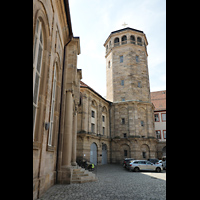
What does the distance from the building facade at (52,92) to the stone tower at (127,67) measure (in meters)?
20.4

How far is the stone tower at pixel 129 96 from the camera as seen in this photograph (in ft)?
107

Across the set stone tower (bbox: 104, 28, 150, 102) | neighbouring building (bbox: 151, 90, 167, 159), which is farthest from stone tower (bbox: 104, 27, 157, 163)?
neighbouring building (bbox: 151, 90, 167, 159)

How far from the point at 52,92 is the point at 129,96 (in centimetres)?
2644

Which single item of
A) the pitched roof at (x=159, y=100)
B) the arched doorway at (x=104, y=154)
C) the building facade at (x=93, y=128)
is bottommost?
the arched doorway at (x=104, y=154)

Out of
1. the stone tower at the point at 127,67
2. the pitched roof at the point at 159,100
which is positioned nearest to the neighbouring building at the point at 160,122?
the pitched roof at the point at 159,100

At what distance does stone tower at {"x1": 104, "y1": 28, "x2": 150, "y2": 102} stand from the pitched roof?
36.9 ft

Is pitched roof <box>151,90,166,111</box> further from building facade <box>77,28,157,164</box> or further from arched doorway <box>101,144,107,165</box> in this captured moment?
arched doorway <box>101,144,107,165</box>

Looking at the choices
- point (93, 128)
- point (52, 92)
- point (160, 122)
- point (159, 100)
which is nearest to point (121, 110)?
point (93, 128)

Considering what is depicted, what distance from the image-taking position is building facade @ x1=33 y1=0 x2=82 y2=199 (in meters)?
7.11

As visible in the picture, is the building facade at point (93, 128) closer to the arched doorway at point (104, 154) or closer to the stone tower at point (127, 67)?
the arched doorway at point (104, 154)
